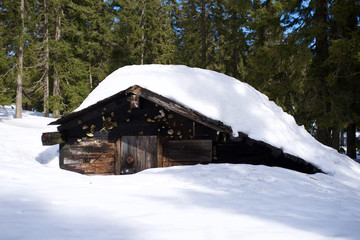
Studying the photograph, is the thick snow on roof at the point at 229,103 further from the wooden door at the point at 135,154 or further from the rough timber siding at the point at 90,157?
the wooden door at the point at 135,154

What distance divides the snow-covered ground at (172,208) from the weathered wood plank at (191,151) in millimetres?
2164

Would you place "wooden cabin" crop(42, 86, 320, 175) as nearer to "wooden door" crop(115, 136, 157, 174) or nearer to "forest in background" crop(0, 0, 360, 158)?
"wooden door" crop(115, 136, 157, 174)

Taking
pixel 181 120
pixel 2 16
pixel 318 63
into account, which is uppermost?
pixel 2 16

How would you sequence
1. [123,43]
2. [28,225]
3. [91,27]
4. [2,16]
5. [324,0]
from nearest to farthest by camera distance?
1. [28,225]
2. [324,0]
3. [2,16]
4. [91,27]
5. [123,43]

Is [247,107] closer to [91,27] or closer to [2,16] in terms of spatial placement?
[2,16]

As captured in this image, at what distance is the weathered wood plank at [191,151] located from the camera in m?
7.59

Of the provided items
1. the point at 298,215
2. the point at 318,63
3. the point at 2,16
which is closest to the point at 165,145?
the point at 298,215

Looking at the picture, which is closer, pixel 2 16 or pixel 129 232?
pixel 129 232

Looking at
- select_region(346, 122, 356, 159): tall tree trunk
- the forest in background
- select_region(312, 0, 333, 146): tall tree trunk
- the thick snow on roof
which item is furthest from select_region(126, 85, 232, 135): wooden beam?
select_region(346, 122, 356, 159): tall tree trunk

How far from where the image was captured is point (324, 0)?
11.3m

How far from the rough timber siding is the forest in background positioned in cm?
798

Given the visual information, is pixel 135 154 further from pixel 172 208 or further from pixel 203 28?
pixel 203 28

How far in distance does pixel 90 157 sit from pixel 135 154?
1.37 metres

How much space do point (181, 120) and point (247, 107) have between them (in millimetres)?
1945
